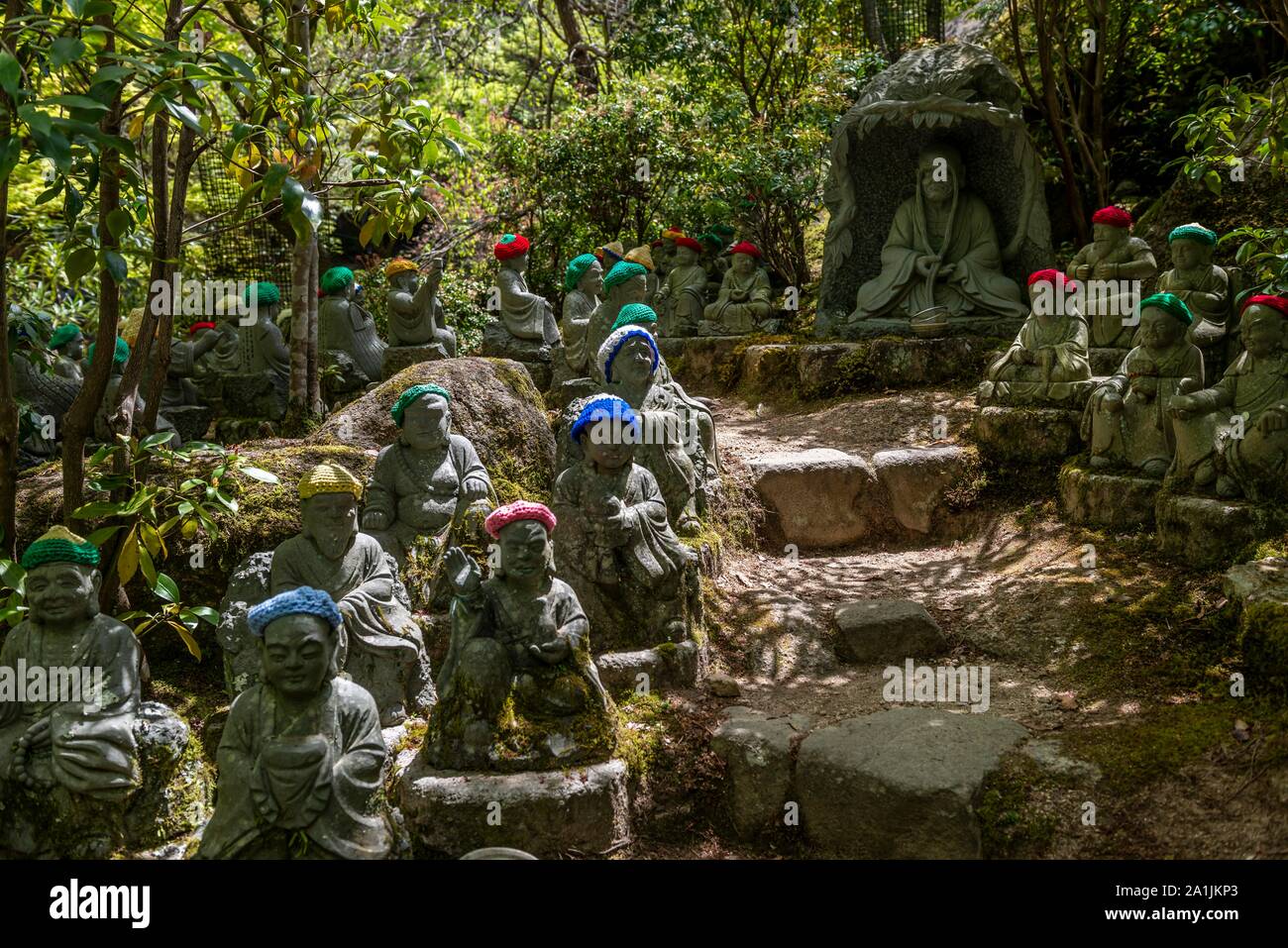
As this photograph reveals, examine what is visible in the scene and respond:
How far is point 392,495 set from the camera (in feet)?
22.0

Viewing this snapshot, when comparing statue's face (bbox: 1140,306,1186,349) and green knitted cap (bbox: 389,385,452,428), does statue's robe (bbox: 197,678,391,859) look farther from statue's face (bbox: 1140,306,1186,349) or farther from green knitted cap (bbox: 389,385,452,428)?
statue's face (bbox: 1140,306,1186,349)

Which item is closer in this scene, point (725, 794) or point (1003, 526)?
point (725, 794)

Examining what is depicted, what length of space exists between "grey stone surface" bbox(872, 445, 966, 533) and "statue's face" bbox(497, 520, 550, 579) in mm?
4217

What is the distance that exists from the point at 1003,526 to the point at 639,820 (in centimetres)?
401

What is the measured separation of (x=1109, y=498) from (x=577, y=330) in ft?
15.3

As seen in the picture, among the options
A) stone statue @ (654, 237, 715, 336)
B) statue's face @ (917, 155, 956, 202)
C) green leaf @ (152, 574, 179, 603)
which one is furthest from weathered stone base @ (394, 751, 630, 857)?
stone statue @ (654, 237, 715, 336)

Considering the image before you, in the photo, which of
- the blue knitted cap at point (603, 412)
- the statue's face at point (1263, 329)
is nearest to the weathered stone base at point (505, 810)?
the blue knitted cap at point (603, 412)

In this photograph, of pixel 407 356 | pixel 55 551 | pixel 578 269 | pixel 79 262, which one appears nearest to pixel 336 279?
pixel 407 356

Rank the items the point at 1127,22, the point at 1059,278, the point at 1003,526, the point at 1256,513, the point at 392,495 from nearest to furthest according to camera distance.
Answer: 1. the point at 1256,513
2. the point at 392,495
3. the point at 1003,526
4. the point at 1059,278
5. the point at 1127,22

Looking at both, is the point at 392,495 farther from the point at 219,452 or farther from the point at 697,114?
the point at 697,114

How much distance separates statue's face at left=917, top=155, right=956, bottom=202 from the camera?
36.6ft

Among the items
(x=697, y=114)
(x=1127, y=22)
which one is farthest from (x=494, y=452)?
(x=1127, y=22)

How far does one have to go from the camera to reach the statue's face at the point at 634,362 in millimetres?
7062

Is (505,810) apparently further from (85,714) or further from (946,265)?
(946,265)
